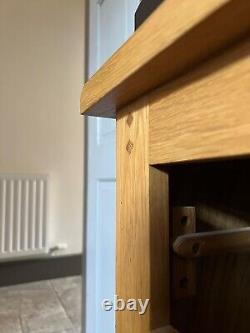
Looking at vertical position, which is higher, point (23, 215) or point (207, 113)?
point (207, 113)

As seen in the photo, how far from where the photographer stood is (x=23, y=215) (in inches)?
84.6

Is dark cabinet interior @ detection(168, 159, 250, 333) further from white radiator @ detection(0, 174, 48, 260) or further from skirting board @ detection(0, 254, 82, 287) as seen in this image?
skirting board @ detection(0, 254, 82, 287)

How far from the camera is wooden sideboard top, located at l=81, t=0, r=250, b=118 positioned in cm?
21

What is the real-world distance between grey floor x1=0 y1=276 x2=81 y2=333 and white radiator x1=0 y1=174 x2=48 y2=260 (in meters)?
0.24

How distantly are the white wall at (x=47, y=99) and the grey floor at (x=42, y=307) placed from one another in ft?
1.11

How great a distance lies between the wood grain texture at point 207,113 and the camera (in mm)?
232

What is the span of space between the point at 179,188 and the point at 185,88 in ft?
0.56

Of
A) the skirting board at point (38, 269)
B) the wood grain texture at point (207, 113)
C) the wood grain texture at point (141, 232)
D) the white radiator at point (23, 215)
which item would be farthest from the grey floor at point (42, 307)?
the wood grain texture at point (207, 113)

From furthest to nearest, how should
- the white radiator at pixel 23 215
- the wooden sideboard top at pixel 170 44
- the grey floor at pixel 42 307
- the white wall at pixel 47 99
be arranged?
the white wall at pixel 47 99 < the white radiator at pixel 23 215 < the grey floor at pixel 42 307 < the wooden sideboard top at pixel 170 44

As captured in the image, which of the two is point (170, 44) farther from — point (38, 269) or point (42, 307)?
point (38, 269)

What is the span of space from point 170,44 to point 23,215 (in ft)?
6.87

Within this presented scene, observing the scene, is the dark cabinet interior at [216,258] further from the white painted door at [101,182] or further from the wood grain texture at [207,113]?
the white painted door at [101,182]

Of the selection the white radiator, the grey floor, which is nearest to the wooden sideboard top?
the grey floor

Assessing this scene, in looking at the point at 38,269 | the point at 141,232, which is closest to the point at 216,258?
the point at 141,232
